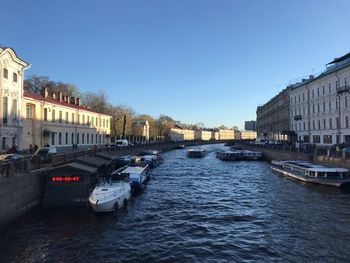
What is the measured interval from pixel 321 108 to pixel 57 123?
45974 mm

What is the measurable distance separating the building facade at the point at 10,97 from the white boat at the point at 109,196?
17982mm

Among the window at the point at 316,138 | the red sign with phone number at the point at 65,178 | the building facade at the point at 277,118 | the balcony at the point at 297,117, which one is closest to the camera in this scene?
the red sign with phone number at the point at 65,178

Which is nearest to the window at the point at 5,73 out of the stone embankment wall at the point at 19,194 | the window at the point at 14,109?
the window at the point at 14,109

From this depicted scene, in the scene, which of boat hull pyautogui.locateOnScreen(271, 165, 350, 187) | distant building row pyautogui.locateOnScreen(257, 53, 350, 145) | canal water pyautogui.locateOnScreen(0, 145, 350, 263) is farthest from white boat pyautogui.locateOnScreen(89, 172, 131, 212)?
distant building row pyautogui.locateOnScreen(257, 53, 350, 145)

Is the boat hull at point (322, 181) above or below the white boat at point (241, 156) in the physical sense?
below

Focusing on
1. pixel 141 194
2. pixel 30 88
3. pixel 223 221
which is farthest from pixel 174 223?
pixel 30 88

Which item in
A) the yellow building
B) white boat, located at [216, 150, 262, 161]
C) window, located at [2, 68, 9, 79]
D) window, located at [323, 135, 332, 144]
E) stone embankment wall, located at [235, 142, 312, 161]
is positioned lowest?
white boat, located at [216, 150, 262, 161]

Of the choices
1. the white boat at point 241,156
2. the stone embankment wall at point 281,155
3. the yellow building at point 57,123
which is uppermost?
the yellow building at point 57,123

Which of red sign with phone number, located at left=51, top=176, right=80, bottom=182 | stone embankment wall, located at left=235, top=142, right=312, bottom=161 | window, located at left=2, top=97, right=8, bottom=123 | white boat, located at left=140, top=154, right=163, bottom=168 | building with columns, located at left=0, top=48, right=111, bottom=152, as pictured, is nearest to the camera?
red sign with phone number, located at left=51, top=176, right=80, bottom=182

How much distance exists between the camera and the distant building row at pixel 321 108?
55.0 m

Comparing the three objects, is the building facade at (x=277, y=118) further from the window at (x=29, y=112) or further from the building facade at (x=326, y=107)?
the window at (x=29, y=112)

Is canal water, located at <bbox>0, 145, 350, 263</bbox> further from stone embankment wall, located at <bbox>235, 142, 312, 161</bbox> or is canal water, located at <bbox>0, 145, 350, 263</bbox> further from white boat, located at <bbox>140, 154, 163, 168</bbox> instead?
white boat, located at <bbox>140, 154, 163, 168</bbox>

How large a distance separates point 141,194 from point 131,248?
14792mm

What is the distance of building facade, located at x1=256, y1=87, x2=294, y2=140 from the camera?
90750mm
